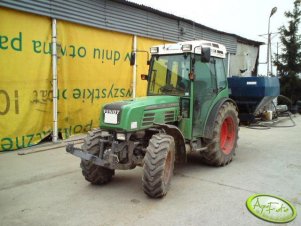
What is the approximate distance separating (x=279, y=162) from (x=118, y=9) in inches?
246

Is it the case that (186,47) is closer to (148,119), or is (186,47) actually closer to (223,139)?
(148,119)

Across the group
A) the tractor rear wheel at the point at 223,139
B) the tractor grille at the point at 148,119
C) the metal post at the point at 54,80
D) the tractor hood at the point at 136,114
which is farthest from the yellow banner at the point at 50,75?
the tractor rear wheel at the point at 223,139

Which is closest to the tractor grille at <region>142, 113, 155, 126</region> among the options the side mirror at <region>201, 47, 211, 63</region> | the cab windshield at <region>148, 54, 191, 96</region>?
the cab windshield at <region>148, 54, 191, 96</region>

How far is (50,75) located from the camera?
7.93 metres

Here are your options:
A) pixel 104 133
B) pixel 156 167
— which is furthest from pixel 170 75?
pixel 156 167

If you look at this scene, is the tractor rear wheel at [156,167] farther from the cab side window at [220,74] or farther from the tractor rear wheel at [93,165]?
the cab side window at [220,74]

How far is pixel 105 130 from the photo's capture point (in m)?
4.95

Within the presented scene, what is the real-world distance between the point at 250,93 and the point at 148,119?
→ 261 inches

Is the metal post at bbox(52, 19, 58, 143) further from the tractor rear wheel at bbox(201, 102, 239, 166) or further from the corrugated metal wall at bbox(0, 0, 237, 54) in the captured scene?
the tractor rear wheel at bbox(201, 102, 239, 166)

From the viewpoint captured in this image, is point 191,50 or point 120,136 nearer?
point 120,136

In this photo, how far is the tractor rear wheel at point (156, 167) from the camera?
4305 mm

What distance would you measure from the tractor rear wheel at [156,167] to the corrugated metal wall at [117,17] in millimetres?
4737

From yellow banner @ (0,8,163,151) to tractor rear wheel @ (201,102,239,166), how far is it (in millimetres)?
4010

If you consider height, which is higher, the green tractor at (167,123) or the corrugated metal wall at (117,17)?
the corrugated metal wall at (117,17)
